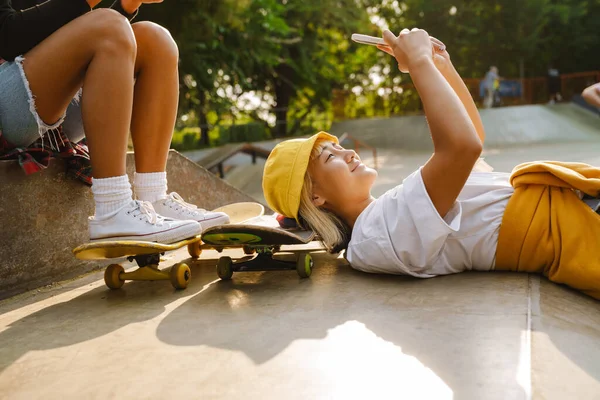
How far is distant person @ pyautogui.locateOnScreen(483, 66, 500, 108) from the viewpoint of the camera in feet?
73.2

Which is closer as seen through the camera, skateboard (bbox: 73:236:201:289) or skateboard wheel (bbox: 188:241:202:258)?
skateboard (bbox: 73:236:201:289)

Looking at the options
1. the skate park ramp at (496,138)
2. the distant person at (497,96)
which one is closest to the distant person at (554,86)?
the distant person at (497,96)

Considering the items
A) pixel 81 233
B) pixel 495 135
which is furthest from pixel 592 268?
pixel 495 135

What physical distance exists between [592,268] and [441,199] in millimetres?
566

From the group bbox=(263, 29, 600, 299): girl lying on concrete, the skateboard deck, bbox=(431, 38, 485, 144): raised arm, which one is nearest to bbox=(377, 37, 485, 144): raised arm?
bbox=(431, 38, 485, 144): raised arm

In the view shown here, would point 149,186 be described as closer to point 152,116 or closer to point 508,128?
point 152,116

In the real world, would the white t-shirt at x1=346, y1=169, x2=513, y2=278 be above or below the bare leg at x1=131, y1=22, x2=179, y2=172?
below

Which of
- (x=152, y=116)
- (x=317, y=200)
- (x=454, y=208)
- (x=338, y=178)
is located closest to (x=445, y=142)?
(x=454, y=208)

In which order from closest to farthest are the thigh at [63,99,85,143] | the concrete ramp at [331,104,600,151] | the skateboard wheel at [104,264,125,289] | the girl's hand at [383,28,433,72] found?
1. the girl's hand at [383,28,433,72]
2. the skateboard wheel at [104,264,125,289]
3. the thigh at [63,99,85,143]
4. the concrete ramp at [331,104,600,151]

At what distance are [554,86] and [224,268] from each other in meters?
25.1

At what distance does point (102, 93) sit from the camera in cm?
227

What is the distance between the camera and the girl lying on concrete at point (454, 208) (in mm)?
2084

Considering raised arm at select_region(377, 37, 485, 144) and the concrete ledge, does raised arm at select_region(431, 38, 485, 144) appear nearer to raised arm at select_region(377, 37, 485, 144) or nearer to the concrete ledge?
raised arm at select_region(377, 37, 485, 144)

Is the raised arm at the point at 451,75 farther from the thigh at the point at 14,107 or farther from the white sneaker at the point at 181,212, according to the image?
the thigh at the point at 14,107
